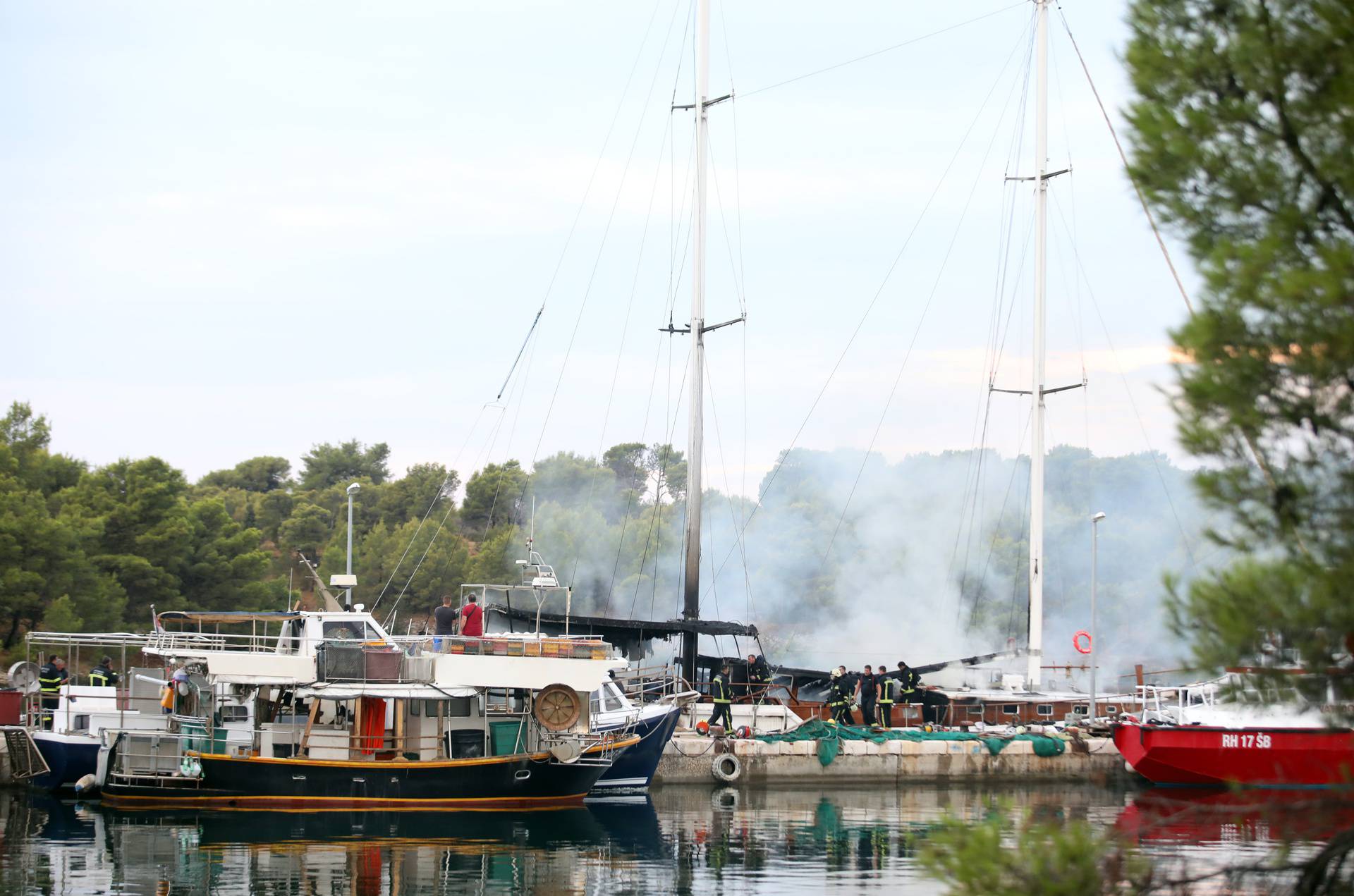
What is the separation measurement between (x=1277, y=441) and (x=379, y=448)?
105 meters

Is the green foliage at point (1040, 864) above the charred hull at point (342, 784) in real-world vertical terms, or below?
above

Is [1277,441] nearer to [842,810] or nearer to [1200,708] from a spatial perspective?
[842,810]

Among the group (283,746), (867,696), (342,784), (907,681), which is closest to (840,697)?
(867,696)

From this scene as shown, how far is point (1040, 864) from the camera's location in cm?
830

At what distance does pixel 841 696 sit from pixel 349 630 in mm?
13593

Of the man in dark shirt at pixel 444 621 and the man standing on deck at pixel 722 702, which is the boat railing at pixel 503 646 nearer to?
the man in dark shirt at pixel 444 621

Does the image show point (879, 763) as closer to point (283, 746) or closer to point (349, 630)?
point (349, 630)

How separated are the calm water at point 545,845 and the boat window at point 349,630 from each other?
368cm

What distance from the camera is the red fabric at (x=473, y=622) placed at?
3106 centimetres

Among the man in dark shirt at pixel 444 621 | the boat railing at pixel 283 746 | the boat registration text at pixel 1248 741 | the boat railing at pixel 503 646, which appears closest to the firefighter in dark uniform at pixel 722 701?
the boat railing at pixel 283 746

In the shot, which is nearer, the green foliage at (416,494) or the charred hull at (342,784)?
the charred hull at (342,784)

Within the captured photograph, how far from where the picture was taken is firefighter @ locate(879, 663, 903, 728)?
3753 centimetres

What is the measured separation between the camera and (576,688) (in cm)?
2997

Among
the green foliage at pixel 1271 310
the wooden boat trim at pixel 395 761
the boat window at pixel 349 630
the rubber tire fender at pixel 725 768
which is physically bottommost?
the rubber tire fender at pixel 725 768
